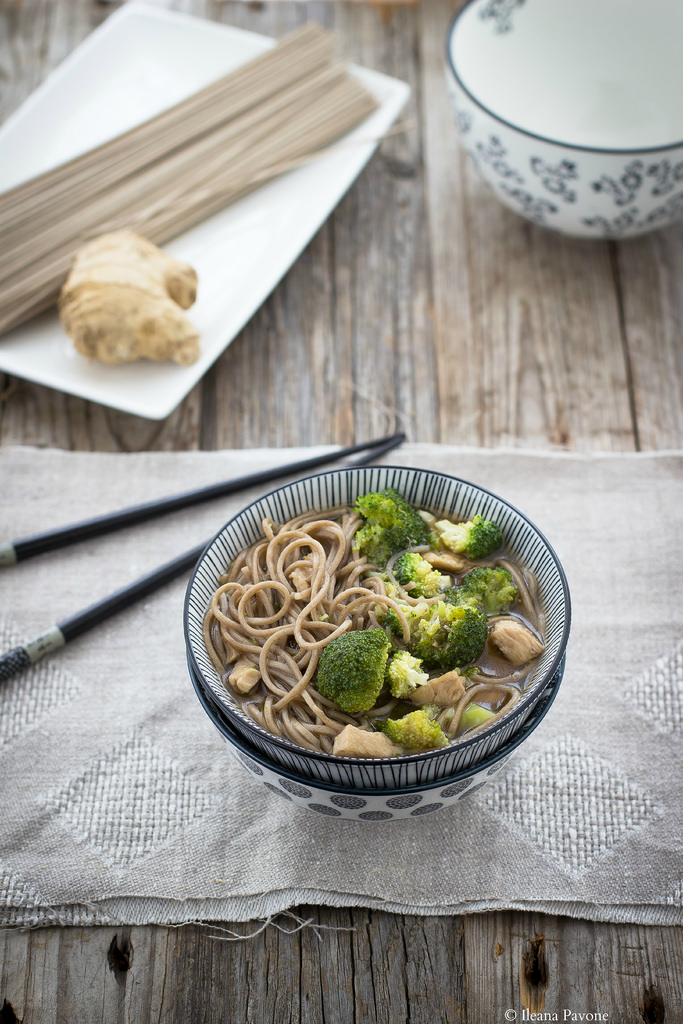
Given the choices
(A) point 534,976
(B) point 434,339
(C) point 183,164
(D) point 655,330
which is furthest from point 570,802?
Answer: (C) point 183,164

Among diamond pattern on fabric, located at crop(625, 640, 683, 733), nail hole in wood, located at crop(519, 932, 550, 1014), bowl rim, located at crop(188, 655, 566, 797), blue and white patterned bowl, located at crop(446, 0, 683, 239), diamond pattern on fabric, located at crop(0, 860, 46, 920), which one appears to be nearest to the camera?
bowl rim, located at crop(188, 655, 566, 797)

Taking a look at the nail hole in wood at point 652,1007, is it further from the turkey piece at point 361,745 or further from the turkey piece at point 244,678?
the turkey piece at point 244,678

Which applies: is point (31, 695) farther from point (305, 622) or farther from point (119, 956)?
point (305, 622)

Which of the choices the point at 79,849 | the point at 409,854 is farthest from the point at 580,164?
the point at 79,849

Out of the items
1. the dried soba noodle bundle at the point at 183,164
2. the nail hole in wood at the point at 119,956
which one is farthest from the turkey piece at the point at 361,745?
the dried soba noodle bundle at the point at 183,164

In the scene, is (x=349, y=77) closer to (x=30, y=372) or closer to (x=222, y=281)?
(x=222, y=281)

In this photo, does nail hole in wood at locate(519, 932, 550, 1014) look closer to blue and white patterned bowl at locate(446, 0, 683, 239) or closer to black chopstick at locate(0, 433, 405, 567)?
black chopstick at locate(0, 433, 405, 567)

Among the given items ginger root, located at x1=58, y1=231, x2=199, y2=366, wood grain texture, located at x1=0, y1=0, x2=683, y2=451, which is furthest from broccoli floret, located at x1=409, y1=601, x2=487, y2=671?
ginger root, located at x1=58, y1=231, x2=199, y2=366
